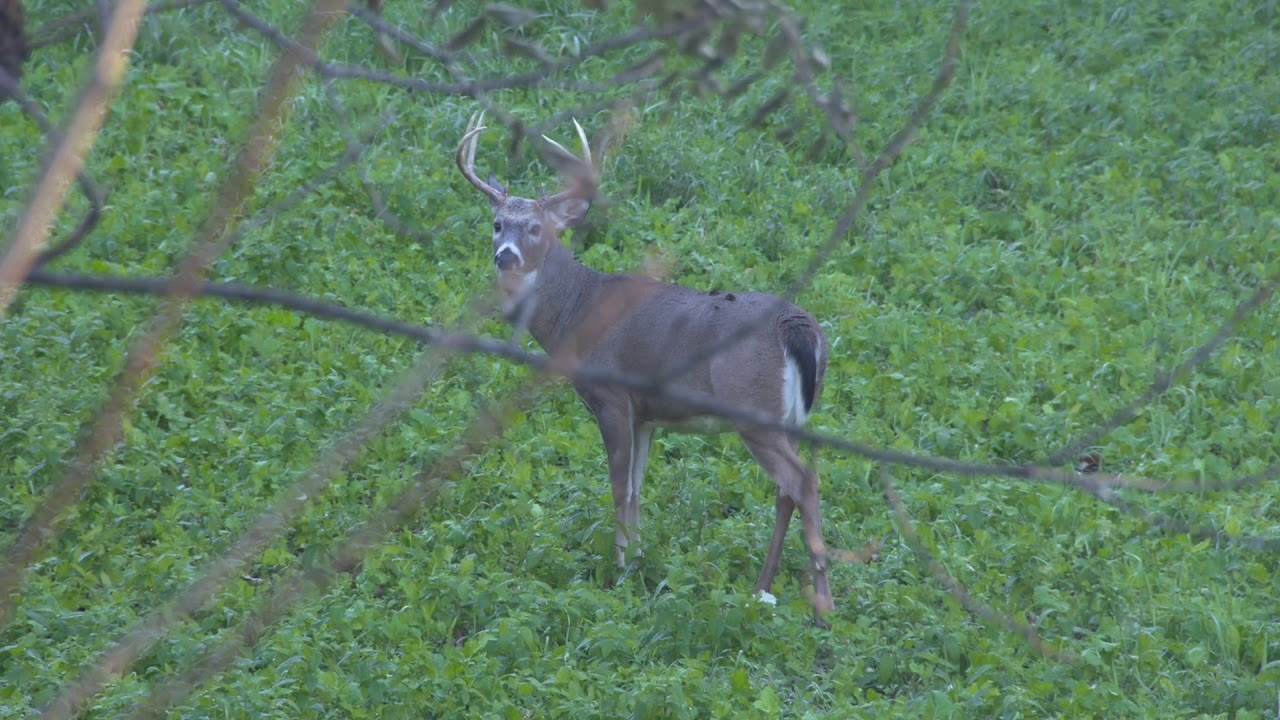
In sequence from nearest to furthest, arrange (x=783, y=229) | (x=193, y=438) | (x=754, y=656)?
(x=754, y=656) → (x=193, y=438) → (x=783, y=229)

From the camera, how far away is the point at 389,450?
22.5 feet

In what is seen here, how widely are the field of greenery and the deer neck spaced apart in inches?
17.3

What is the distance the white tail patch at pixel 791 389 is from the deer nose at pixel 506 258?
1.55 m

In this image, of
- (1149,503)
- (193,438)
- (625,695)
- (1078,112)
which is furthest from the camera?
(1078,112)

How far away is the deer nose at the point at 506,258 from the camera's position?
6793 millimetres

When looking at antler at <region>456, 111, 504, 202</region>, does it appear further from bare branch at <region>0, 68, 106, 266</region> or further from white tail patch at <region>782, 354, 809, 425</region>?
bare branch at <region>0, 68, 106, 266</region>

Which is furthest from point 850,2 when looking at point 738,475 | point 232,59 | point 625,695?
point 625,695

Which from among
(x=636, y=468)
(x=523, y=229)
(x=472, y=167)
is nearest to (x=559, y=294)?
(x=523, y=229)

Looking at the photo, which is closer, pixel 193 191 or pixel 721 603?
pixel 721 603

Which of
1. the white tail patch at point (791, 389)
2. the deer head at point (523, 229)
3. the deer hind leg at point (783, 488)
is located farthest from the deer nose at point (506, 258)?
the white tail patch at point (791, 389)

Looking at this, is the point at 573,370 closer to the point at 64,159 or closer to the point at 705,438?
the point at 64,159

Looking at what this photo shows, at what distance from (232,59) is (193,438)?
4.59m

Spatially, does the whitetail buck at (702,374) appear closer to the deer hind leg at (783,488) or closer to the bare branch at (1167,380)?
the deer hind leg at (783,488)

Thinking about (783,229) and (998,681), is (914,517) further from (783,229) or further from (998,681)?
(783,229)
